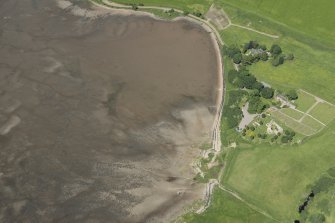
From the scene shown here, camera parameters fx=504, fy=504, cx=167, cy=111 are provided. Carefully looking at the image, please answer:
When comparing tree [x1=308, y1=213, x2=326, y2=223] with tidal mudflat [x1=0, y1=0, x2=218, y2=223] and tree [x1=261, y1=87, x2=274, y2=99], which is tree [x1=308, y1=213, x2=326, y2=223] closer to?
tidal mudflat [x1=0, y1=0, x2=218, y2=223]

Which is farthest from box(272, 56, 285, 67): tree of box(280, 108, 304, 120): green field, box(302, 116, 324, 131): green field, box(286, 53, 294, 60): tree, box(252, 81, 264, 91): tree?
box(302, 116, 324, 131): green field

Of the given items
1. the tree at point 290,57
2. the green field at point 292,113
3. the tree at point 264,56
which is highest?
the tree at point 290,57

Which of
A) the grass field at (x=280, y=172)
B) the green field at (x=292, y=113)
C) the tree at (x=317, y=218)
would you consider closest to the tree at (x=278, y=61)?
the green field at (x=292, y=113)

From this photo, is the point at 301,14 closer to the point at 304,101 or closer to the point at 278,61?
the point at 278,61

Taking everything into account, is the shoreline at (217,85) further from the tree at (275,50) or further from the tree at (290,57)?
the tree at (290,57)

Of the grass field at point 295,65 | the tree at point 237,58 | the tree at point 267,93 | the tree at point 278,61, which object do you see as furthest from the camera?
the tree at point 237,58

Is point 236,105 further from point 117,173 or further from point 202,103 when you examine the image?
point 117,173

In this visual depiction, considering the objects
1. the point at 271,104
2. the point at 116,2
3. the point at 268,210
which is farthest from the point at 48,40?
the point at 268,210

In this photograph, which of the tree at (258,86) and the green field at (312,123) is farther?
the tree at (258,86)
